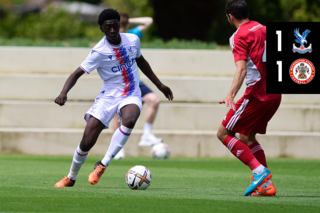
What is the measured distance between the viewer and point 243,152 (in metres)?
6.61

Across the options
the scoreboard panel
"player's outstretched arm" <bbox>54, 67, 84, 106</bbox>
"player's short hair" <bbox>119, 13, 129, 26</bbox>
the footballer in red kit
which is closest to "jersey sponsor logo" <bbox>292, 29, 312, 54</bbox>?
the scoreboard panel

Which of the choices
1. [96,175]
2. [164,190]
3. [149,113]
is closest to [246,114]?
[164,190]

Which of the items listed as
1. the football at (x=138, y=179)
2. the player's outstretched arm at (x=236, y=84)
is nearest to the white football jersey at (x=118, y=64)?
the football at (x=138, y=179)

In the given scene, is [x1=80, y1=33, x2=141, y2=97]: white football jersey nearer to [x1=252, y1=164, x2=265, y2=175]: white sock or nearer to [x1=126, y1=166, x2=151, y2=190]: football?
[x1=126, y1=166, x2=151, y2=190]: football

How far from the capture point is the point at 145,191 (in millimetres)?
7004

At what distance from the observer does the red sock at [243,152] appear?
21.6ft

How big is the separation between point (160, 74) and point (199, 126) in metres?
1.70

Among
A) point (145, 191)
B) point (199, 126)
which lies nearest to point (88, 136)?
point (145, 191)

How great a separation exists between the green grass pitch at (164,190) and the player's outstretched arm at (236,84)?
101 cm

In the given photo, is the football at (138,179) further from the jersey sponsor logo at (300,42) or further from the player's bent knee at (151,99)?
the player's bent knee at (151,99)

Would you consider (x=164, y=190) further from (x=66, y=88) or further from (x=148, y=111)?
(x=148, y=111)

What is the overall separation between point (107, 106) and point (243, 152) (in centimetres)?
194

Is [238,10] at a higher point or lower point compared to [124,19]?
higher

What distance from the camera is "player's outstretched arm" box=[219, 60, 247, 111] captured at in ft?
20.6
